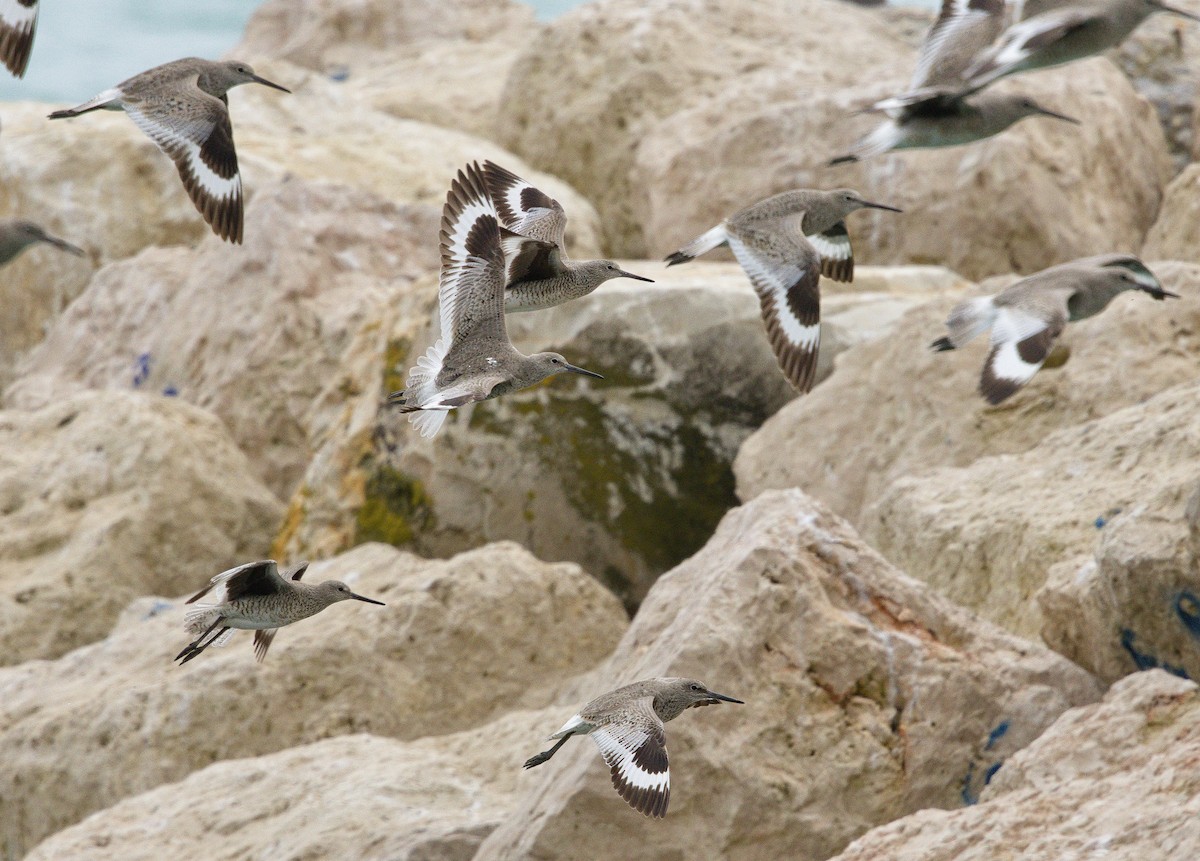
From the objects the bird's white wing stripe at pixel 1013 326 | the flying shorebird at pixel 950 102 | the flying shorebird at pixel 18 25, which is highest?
the flying shorebird at pixel 18 25

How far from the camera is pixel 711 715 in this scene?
5.54 m

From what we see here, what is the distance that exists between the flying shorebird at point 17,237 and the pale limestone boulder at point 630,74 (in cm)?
499

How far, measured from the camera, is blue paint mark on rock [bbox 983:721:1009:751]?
570cm

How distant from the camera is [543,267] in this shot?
20.0 feet

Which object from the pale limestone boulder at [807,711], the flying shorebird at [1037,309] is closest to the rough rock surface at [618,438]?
the flying shorebird at [1037,309]

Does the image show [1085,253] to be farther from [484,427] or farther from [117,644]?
[117,644]

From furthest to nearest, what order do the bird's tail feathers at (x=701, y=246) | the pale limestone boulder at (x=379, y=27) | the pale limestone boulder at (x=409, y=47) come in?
1. the pale limestone boulder at (x=379, y=27)
2. the pale limestone boulder at (x=409, y=47)
3. the bird's tail feathers at (x=701, y=246)

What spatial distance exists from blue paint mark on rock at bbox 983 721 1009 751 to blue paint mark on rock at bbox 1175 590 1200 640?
68 centimetres

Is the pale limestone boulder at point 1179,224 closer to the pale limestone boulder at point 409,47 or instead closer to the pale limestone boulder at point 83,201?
the pale limestone boulder at point 409,47

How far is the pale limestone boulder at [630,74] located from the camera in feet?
41.8

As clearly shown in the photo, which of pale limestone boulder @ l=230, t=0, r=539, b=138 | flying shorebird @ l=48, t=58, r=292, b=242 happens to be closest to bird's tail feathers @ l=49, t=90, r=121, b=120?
flying shorebird @ l=48, t=58, r=292, b=242

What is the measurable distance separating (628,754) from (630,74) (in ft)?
28.7

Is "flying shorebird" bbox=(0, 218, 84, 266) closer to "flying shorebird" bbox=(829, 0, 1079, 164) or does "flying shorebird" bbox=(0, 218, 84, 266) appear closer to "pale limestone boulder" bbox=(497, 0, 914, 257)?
"flying shorebird" bbox=(829, 0, 1079, 164)

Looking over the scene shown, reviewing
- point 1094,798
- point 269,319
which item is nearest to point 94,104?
point 1094,798
